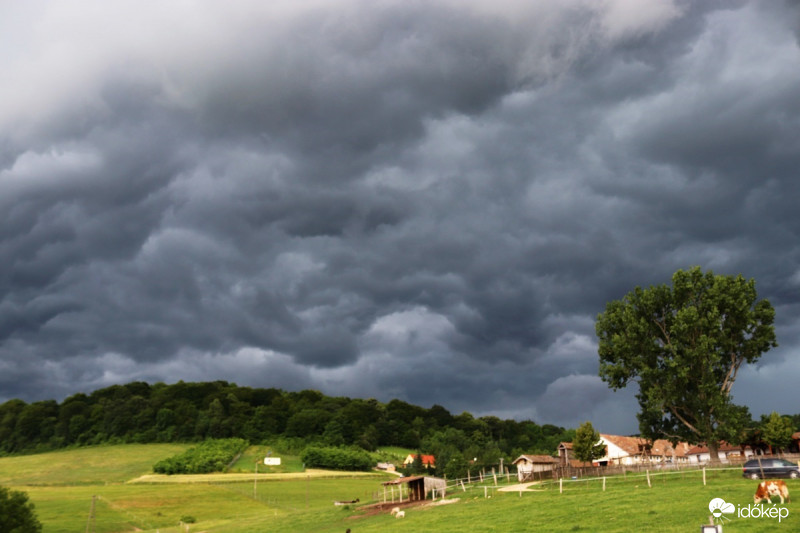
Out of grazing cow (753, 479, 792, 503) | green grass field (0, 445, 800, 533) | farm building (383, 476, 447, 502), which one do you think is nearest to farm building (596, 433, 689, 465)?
green grass field (0, 445, 800, 533)

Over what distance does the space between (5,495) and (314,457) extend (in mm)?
96101

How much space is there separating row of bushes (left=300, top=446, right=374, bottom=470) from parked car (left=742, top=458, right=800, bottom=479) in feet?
402

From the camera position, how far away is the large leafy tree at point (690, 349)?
71750 millimetres

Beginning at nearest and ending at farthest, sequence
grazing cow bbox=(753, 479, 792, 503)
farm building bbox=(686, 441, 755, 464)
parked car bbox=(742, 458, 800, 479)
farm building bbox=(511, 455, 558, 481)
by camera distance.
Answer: grazing cow bbox=(753, 479, 792, 503) → parked car bbox=(742, 458, 800, 479) → farm building bbox=(511, 455, 558, 481) → farm building bbox=(686, 441, 755, 464)

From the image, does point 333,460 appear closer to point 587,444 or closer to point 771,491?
point 587,444

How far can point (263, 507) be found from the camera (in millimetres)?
96312

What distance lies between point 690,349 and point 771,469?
24.0 meters

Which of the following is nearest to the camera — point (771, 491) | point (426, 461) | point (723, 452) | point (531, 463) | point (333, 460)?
point (771, 491)

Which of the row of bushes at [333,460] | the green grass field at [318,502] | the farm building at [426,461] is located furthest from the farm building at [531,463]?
the row of bushes at [333,460]

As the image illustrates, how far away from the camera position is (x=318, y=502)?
102 meters

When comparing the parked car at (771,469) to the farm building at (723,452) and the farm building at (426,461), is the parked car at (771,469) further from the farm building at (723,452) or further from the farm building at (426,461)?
the farm building at (426,461)

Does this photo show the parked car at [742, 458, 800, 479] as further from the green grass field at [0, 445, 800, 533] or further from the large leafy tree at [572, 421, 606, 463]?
Result: the large leafy tree at [572, 421, 606, 463]

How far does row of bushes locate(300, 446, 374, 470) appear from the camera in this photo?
524 feet

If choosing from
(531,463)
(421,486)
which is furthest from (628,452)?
(421,486)
